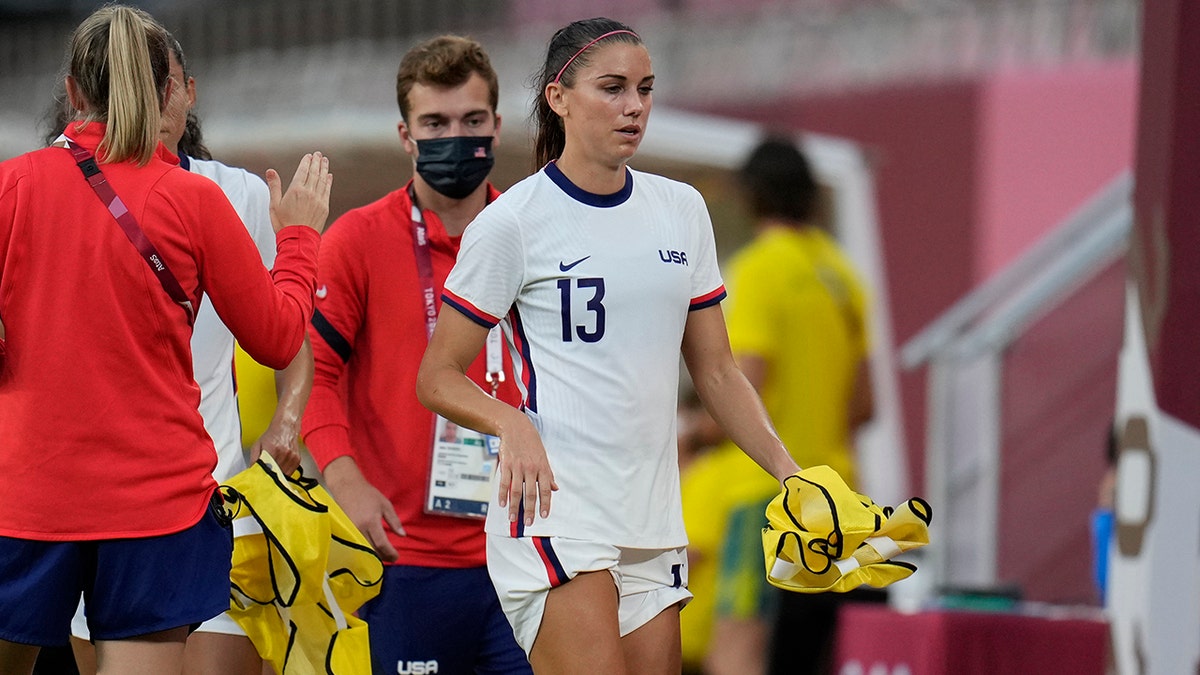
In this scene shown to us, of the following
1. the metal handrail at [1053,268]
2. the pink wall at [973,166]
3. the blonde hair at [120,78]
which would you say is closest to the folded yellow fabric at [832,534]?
the blonde hair at [120,78]

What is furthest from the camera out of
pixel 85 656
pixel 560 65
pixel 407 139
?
pixel 407 139

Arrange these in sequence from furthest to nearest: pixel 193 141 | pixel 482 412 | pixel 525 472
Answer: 1. pixel 193 141
2. pixel 482 412
3. pixel 525 472

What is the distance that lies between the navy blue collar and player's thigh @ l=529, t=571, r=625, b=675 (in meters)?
0.82

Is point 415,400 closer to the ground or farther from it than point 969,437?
closer to the ground

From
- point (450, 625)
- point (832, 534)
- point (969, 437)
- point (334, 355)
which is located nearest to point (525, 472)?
point (832, 534)

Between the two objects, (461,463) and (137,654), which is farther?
(461,463)

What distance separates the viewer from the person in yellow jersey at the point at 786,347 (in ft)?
21.6

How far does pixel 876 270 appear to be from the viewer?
945 centimetres

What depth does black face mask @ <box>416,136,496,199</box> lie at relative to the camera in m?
4.75

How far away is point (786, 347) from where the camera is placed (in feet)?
21.7

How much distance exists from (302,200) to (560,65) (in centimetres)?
67

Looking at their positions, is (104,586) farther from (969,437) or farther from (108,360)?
(969,437)

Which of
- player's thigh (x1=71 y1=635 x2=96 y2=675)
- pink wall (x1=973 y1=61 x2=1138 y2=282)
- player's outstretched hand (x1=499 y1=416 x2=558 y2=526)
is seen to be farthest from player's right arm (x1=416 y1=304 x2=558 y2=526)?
pink wall (x1=973 y1=61 x2=1138 y2=282)

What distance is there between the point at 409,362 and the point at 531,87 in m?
0.80
